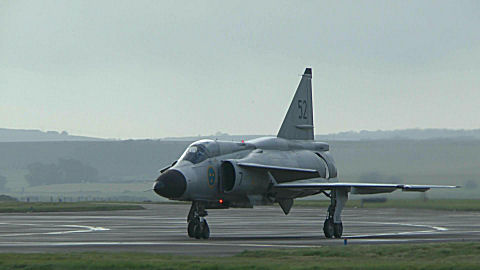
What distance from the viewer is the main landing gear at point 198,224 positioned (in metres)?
32.6

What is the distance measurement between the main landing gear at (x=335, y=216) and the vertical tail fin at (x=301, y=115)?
482 centimetres

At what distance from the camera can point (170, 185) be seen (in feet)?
103

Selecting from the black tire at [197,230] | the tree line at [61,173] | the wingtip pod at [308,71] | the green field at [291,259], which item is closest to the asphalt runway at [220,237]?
the black tire at [197,230]

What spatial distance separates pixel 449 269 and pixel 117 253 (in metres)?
8.78

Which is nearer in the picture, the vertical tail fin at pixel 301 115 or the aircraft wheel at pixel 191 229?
the aircraft wheel at pixel 191 229

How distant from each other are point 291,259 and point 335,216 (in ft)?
42.7

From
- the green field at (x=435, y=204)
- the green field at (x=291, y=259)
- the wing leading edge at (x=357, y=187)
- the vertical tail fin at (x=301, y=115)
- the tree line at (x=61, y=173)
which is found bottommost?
the tree line at (x=61, y=173)

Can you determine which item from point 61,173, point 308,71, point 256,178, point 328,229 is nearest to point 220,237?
point 256,178

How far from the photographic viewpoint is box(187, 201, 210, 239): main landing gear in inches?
1283

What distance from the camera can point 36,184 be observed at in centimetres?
18312

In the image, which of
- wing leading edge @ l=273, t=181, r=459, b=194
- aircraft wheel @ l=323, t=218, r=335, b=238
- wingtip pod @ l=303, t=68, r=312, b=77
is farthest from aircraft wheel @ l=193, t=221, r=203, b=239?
wingtip pod @ l=303, t=68, r=312, b=77

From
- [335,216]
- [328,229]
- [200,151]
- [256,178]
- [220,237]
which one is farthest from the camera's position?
[256,178]

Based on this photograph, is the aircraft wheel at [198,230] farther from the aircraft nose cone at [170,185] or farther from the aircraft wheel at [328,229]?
the aircraft wheel at [328,229]

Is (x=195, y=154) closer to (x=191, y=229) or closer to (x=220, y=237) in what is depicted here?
(x=191, y=229)
